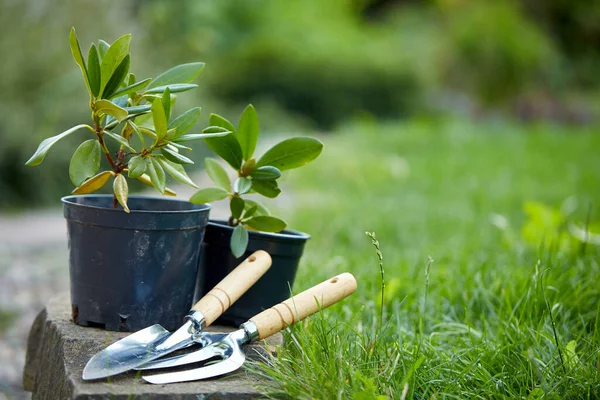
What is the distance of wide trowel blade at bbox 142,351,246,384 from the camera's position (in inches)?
46.4

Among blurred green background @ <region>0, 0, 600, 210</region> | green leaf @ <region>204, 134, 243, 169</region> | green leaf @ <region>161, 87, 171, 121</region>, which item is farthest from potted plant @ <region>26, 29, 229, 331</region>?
blurred green background @ <region>0, 0, 600, 210</region>

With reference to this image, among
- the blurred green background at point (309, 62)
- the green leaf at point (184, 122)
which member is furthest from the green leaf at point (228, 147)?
the blurred green background at point (309, 62)

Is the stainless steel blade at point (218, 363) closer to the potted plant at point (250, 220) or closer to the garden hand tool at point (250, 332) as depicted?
the garden hand tool at point (250, 332)

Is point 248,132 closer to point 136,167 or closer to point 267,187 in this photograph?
point 267,187

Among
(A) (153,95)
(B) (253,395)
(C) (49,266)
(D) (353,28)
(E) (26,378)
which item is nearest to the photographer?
(B) (253,395)

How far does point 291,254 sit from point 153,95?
0.46m

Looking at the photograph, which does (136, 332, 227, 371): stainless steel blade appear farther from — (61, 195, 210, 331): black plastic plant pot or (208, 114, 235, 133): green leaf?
(208, 114, 235, 133): green leaf

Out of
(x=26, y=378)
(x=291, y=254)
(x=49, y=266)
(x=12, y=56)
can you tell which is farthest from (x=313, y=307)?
(x=12, y=56)

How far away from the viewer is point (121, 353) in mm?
1195

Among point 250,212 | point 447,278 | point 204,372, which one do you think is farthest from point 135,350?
point 447,278

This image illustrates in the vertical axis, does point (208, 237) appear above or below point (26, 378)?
above

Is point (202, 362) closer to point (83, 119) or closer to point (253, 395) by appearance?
point (253, 395)

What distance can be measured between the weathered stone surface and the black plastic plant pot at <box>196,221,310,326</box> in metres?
0.07

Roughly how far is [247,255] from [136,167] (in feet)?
1.16
